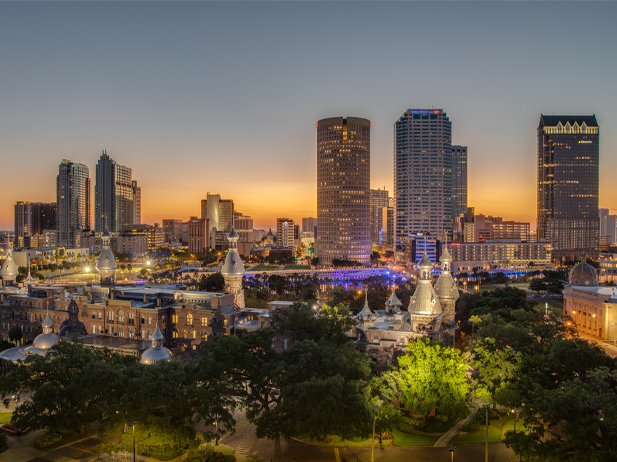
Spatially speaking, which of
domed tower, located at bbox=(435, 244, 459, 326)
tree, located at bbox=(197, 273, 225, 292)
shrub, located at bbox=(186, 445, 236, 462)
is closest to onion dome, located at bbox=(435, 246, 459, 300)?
domed tower, located at bbox=(435, 244, 459, 326)

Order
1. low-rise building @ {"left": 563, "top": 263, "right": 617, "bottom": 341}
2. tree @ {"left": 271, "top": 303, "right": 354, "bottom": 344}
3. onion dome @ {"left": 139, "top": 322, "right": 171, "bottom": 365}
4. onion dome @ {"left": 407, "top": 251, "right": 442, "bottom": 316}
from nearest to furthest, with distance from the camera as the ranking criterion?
onion dome @ {"left": 139, "top": 322, "right": 171, "bottom": 365} → onion dome @ {"left": 407, "top": 251, "right": 442, "bottom": 316} → tree @ {"left": 271, "top": 303, "right": 354, "bottom": 344} → low-rise building @ {"left": 563, "top": 263, "right": 617, "bottom": 341}

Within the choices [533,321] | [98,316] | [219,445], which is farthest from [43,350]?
[533,321]

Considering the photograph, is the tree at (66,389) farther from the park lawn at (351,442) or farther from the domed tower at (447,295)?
the domed tower at (447,295)

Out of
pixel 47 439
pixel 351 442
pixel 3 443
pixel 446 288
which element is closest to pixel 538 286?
pixel 446 288

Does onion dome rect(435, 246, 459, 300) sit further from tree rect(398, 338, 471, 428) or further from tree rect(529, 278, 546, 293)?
tree rect(529, 278, 546, 293)

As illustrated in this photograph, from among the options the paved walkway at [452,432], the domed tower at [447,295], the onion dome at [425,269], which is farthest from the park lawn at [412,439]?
the domed tower at [447,295]

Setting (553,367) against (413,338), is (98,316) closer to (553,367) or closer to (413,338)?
(413,338)
